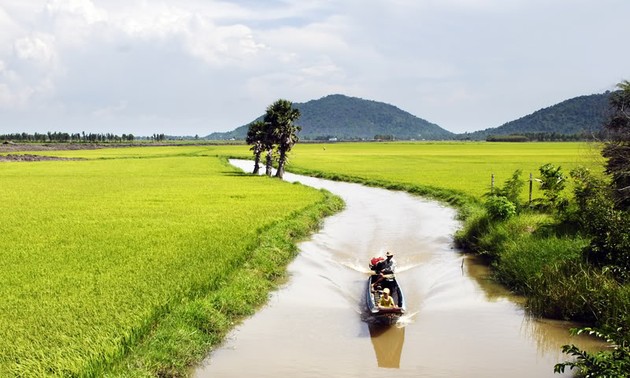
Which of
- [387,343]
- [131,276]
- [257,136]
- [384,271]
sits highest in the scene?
[257,136]

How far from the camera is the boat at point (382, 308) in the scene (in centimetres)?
1170

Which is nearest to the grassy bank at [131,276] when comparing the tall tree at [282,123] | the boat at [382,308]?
the boat at [382,308]

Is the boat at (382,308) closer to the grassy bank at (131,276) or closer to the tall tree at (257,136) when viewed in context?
the grassy bank at (131,276)

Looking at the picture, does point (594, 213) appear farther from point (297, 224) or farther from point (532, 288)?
point (297, 224)

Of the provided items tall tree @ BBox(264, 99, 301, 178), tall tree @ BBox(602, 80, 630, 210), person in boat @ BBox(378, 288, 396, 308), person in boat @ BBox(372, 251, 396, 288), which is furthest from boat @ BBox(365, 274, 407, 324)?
tall tree @ BBox(264, 99, 301, 178)

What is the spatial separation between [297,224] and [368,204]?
1125 cm

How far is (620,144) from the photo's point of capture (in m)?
16.3

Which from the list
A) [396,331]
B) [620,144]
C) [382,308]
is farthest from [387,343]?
[620,144]

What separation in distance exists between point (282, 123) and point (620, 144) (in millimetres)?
36389

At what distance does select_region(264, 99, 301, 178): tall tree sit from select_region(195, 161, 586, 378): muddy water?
31855 millimetres

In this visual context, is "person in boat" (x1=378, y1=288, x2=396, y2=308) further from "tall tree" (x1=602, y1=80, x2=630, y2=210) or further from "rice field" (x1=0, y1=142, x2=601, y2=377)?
"tall tree" (x1=602, y1=80, x2=630, y2=210)

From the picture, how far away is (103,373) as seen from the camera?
27.4 feet

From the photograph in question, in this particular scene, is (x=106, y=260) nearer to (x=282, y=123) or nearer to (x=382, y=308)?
(x=382, y=308)

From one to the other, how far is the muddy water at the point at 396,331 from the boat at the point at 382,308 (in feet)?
0.87
